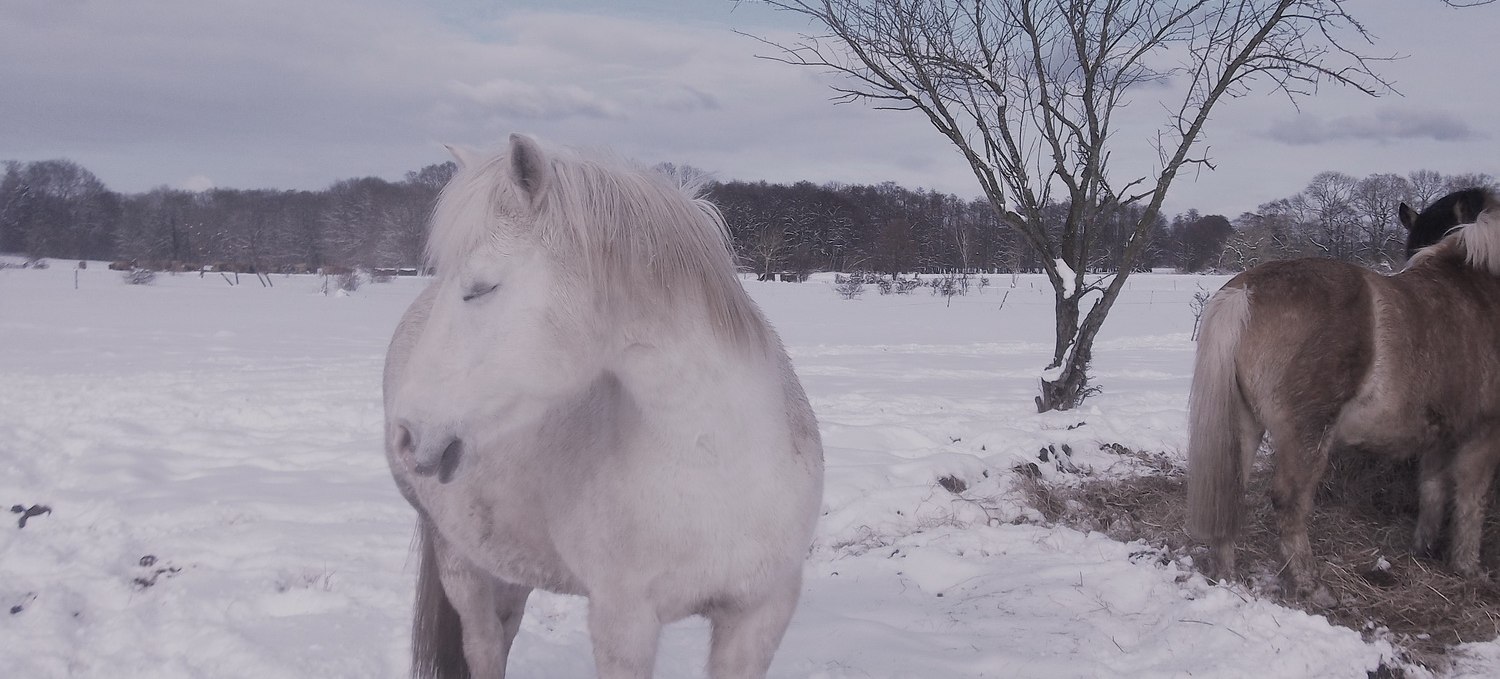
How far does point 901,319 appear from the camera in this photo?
22906mm

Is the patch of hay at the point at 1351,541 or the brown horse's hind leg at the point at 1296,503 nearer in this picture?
the patch of hay at the point at 1351,541

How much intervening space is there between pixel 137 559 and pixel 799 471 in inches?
156

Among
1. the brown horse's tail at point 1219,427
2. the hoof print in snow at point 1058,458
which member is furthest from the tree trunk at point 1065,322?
the brown horse's tail at point 1219,427

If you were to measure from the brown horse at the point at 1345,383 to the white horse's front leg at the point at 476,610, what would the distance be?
3112 millimetres

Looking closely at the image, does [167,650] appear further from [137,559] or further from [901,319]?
[901,319]

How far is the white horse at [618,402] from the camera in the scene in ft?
5.44

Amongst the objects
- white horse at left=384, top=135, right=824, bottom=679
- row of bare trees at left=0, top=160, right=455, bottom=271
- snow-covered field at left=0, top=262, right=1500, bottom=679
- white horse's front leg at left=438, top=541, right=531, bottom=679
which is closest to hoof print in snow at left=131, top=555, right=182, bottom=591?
snow-covered field at left=0, top=262, right=1500, bottom=679

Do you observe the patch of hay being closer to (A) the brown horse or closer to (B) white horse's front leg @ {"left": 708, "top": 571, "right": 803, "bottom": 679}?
(A) the brown horse

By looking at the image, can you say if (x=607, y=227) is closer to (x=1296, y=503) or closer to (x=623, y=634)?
(x=623, y=634)

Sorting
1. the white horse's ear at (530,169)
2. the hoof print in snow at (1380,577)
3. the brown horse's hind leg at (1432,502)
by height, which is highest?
the white horse's ear at (530,169)

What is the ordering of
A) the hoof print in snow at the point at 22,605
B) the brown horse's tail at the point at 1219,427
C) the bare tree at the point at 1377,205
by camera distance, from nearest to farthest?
the hoof print in snow at the point at 22,605 → the brown horse's tail at the point at 1219,427 → the bare tree at the point at 1377,205

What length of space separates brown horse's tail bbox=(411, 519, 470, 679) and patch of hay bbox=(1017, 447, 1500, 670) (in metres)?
3.33

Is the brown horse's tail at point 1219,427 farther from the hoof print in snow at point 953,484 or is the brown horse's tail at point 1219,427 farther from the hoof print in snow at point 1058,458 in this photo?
the hoof print in snow at point 1058,458

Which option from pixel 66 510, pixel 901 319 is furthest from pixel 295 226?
pixel 66 510
